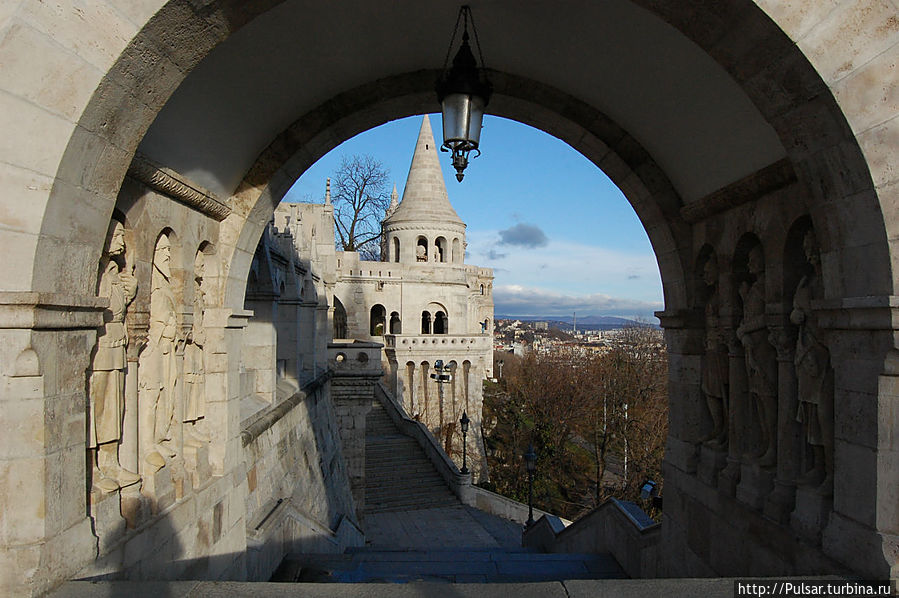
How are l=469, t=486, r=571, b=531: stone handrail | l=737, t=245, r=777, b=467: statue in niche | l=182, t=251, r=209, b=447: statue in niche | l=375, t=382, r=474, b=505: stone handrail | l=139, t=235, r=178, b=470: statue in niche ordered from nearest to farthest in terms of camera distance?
l=139, t=235, r=178, b=470: statue in niche
l=737, t=245, r=777, b=467: statue in niche
l=182, t=251, r=209, b=447: statue in niche
l=375, t=382, r=474, b=505: stone handrail
l=469, t=486, r=571, b=531: stone handrail

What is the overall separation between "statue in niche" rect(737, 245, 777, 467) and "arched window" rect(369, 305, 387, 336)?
26.7 metres

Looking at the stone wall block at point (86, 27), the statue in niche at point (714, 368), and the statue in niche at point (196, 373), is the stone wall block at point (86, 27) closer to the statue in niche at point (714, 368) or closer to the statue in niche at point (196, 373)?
the statue in niche at point (196, 373)

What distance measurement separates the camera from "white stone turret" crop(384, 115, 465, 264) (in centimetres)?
3058

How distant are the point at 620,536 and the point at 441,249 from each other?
2639 centimetres

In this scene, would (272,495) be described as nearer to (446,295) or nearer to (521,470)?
(521,470)

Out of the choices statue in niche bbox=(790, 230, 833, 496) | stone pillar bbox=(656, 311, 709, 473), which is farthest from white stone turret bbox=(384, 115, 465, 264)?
statue in niche bbox=(790, 230, 833, 496)

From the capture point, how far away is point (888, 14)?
2.28m

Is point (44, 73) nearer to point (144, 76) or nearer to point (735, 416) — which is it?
point (144, 76)

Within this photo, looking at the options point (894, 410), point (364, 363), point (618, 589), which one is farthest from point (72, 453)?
point (364, 363)

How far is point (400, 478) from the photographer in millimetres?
15875

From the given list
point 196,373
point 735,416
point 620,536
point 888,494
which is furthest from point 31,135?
point 620,536

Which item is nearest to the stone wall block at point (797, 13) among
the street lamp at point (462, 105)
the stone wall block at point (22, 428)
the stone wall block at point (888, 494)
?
the street lamp at point (462, 105)

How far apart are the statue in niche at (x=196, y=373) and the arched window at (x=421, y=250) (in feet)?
89.1

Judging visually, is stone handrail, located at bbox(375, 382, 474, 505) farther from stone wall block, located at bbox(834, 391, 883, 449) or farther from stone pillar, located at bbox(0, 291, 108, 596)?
stone pillar, located at bbox(0, 291, 108, 596)
